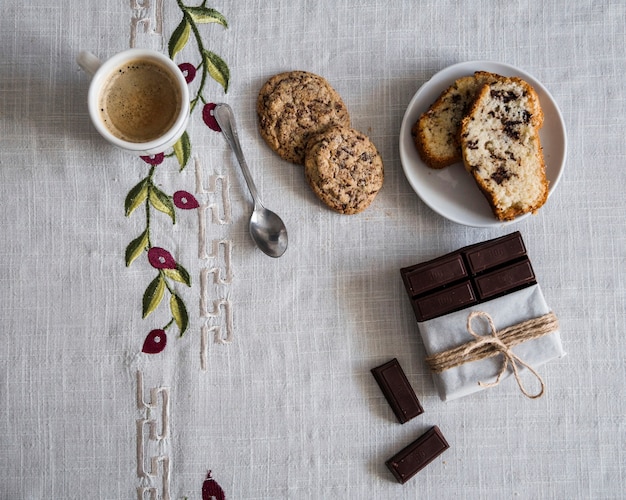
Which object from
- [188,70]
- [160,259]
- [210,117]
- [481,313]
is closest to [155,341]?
[160,259]

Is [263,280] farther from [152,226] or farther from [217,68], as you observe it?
[217,68]

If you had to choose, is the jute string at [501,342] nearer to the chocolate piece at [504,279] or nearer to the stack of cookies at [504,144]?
Answer: the chocolate piece at [504,279]

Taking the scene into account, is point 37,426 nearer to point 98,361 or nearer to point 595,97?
point 98,361

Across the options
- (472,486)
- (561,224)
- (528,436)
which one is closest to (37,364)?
(472,486)

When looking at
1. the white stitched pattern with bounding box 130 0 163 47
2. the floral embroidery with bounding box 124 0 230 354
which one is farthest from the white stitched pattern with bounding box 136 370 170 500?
the white stitched pattern with bounding box 130 0 163 47

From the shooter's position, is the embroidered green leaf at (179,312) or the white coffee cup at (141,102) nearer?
the white coffee cup at (141,102)

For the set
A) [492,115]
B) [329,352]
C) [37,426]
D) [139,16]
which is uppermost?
[139,16]

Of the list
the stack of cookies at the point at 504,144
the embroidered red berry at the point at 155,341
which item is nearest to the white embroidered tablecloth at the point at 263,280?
the embroidered red berry at the point at 155,341
